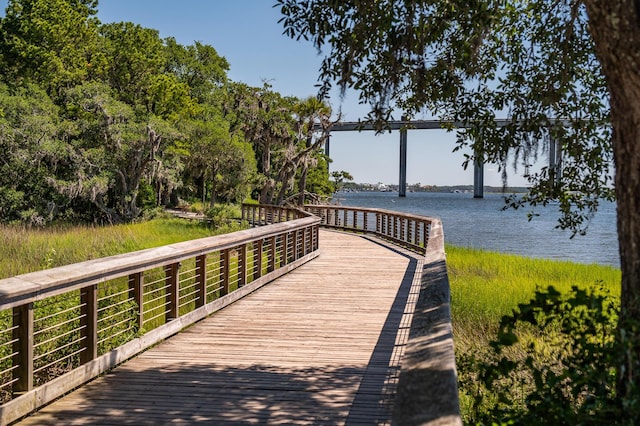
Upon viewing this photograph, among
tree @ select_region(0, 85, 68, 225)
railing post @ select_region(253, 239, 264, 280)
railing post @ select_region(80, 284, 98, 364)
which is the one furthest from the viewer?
tree @ select_region(0, 85, 68, 225)

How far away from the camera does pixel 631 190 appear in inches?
114

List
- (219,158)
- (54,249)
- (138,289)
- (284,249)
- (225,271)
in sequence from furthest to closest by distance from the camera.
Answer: (219,158) < (54,249) < (284,249) < (225,271) < (138,289)

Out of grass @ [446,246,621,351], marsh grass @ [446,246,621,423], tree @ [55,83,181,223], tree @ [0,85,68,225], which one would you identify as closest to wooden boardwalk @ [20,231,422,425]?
marsh grass @ [446,246,621,423]

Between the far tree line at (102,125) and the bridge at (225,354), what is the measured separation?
887 inches

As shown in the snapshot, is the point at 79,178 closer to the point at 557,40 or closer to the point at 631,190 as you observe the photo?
the point at 557,40

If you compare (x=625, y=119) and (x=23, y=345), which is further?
(x=23, y=345)

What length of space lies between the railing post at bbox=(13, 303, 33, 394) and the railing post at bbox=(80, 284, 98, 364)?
0.75 metres

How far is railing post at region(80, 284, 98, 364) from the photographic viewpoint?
15.4 ft

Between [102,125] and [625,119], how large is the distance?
98.0 feet

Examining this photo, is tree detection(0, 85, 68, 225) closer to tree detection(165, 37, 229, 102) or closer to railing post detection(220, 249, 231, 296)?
tree detection(165, 37, 229, 102)

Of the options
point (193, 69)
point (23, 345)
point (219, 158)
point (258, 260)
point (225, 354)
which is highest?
point (193, 69)

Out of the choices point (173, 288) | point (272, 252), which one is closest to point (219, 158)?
point (272, 252)

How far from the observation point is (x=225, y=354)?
5676 mm

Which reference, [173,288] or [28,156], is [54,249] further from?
[28,156]
